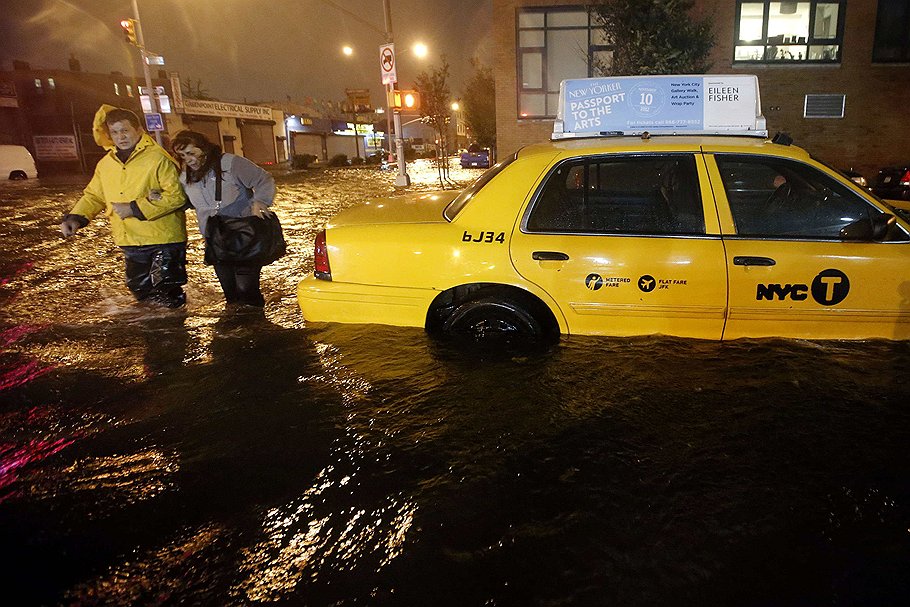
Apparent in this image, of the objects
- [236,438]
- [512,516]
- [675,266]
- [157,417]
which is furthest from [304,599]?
[675,266]

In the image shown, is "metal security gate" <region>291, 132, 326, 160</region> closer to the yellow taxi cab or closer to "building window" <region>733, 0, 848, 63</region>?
"building window" <region>733, 0, 848, 63</region>

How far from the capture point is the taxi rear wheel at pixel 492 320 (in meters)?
3.82

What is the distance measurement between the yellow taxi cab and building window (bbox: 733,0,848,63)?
46.8 feet

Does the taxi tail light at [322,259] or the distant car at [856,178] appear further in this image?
the taxi tail light at [322,259]

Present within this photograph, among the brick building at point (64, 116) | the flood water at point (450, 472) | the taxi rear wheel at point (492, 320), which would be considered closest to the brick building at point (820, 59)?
the taxi rear wheel at point (492, 320)

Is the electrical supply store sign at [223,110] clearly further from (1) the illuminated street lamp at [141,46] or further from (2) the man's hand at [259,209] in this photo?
(2) the man's hand at [259,209]

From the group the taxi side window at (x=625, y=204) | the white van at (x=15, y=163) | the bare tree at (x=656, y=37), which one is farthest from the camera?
the white van at (x=15, y=163)

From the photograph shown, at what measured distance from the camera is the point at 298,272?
7.29 m

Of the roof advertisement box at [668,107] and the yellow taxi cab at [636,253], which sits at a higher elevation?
the roof advertisement box at [668,107]

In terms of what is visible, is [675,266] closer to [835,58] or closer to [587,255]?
[587,255]

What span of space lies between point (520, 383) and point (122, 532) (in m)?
2.16

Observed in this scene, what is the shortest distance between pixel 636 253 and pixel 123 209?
4019mm

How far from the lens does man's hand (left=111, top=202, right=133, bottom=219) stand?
16.0 ft

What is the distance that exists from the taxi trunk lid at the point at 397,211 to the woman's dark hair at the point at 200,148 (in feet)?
3.97
